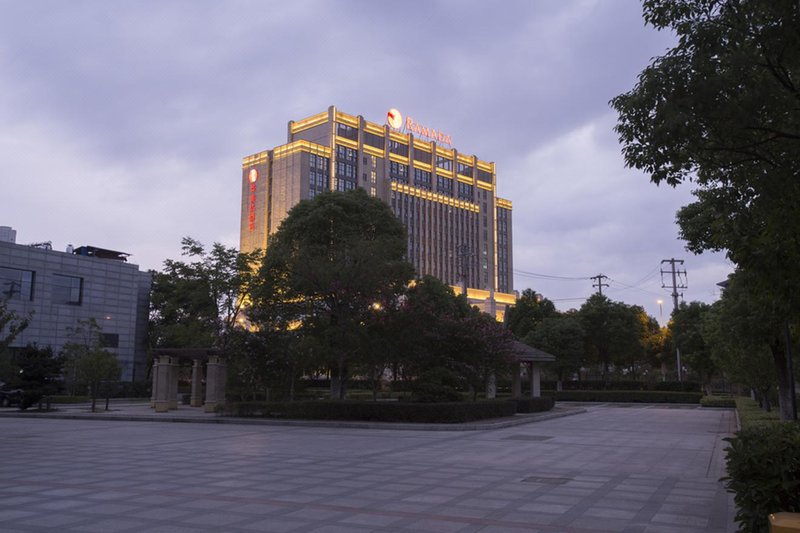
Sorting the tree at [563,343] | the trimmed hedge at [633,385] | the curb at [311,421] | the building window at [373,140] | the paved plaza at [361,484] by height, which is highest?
the building window at [373,140]

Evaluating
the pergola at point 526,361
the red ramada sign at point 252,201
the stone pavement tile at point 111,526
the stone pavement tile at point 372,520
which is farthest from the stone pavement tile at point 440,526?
the red ramada sign at point 252,201

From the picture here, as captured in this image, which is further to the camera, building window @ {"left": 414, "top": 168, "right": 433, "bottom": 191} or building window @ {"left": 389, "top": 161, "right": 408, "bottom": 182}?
building window @ {"left": 414, "top": 168, "right": 433, "bottom": 191}

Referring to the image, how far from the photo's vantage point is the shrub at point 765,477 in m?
6.61

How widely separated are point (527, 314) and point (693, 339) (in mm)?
21485

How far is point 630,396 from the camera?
52.0 m

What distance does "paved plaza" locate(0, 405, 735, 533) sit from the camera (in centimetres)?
859

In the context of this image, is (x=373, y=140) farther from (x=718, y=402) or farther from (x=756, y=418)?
(x=756, y=418)

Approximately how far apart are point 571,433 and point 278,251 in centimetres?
1843

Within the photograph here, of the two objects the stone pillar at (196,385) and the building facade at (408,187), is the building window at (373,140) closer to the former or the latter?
the building facade at (408,187)

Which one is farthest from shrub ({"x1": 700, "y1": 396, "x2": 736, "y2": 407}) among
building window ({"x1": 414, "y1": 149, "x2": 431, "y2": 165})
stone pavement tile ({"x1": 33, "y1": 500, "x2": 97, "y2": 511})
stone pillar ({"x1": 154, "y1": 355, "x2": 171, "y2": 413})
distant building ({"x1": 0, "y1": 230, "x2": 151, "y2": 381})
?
building window ({"x1": 414, "y1": 149, "x2": 431, "y2": 165})

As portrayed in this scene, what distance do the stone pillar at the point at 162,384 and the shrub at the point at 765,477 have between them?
34.0 metres

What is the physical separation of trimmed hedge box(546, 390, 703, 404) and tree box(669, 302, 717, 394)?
8.09ft

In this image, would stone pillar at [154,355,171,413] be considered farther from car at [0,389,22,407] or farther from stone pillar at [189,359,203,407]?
car at [0,389,22,407]

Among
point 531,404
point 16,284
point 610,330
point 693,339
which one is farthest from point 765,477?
point 16,284
